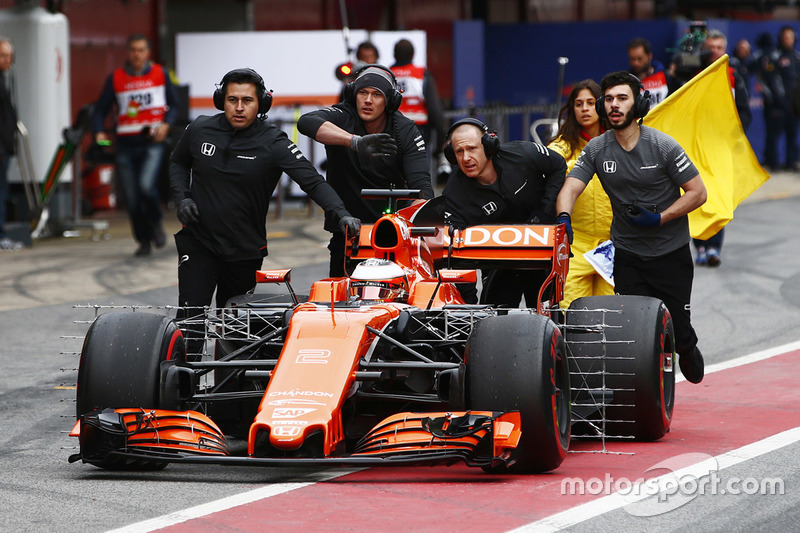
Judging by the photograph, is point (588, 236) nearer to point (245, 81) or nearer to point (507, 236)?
point (507, 236)

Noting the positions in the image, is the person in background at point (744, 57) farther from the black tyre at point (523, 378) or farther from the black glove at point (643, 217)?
the black tyre at point (523, 378)

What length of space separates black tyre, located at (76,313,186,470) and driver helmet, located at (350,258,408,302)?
105cm

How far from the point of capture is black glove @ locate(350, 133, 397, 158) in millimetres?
8422

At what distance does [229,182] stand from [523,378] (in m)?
2.68

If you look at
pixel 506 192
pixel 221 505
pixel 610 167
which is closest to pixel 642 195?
pixel 610 167

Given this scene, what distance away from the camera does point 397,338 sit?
23.6 ft

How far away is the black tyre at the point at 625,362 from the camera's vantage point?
7566 millimetres

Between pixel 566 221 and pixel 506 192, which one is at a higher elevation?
pixel 506 192

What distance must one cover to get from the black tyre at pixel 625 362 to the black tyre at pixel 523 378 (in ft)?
2.57

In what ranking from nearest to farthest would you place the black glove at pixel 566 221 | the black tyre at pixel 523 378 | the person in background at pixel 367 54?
1. the black tyre at pixel 523 378
2. the black glove at pixel 566 221
3. the person in background at pixel 367 54

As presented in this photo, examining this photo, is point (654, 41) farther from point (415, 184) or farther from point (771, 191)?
point (415, 184)

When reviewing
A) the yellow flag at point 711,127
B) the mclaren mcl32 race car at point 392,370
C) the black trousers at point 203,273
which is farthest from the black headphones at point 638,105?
the black trousers at point 203,273

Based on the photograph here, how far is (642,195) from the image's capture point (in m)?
8.48

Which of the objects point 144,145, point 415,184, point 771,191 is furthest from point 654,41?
point 415,184
